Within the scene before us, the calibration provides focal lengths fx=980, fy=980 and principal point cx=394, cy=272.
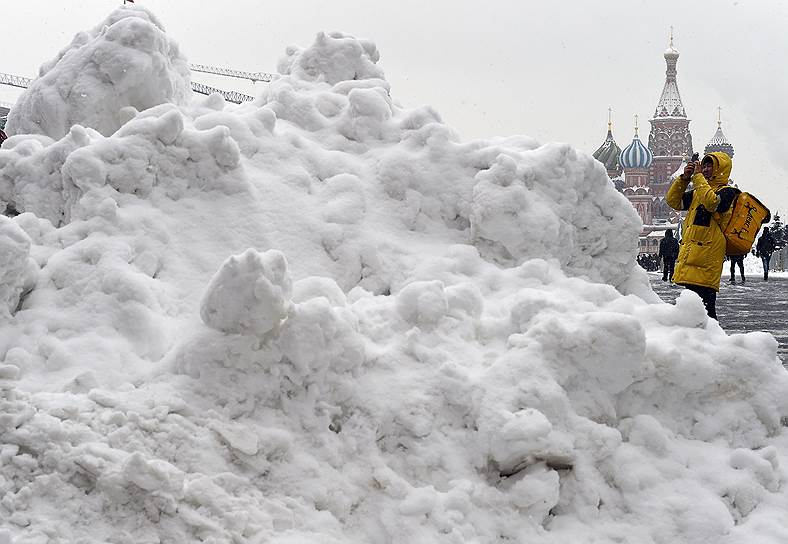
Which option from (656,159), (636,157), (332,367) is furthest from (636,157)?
(332,367)

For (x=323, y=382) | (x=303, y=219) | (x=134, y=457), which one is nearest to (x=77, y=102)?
(x=303, y=219)

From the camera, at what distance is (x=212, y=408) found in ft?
11.4

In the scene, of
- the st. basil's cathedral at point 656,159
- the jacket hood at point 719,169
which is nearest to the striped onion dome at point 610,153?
the st. basil's cathedral at point 656,159

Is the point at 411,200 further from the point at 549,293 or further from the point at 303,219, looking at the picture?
the point at 549,293

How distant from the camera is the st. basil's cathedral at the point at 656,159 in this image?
258ft

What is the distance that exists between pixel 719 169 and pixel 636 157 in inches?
3060

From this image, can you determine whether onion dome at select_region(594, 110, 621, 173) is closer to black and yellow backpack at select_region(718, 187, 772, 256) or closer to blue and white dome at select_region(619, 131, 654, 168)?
blue and white dome at select_region(619, 131, 654, 168)

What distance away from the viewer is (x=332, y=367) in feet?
12.3

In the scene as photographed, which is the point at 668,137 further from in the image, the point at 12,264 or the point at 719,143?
the point at 12,264

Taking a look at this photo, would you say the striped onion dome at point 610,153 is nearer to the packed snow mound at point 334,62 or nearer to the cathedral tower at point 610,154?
the cathedral tower at point 610,154

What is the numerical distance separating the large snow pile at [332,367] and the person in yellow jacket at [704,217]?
1381 millimetres

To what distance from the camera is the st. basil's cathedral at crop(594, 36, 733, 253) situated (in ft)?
258

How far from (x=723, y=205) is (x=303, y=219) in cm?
298

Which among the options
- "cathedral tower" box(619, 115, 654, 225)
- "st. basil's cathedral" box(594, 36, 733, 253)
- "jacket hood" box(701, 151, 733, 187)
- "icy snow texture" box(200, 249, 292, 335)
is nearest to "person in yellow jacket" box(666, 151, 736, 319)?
"jacket hood" box(701, 151, 733, 187)
